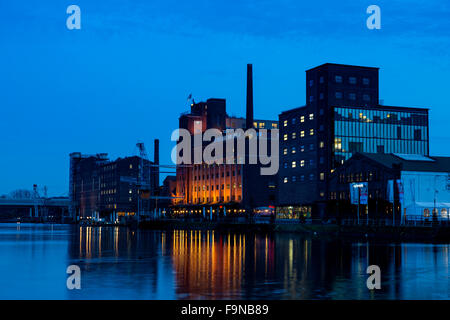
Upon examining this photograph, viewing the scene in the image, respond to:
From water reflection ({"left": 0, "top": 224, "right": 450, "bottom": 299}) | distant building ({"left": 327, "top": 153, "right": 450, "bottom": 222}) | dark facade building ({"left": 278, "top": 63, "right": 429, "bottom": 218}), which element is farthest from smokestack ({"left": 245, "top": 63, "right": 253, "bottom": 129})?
water reflection ({"left": 0, "top": 224, "right": 450, "bottom": 299})

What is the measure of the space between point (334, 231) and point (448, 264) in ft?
177

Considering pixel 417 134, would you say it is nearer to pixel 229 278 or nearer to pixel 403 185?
pixel 403 185

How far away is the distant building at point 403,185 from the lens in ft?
328

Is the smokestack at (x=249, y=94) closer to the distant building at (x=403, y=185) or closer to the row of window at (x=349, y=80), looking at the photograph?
the row of window at (x=349, y=80)

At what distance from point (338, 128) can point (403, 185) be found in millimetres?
35051

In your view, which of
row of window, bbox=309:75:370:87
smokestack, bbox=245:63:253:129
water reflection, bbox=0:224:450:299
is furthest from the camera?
smokestack, bbox=245:63:253:129

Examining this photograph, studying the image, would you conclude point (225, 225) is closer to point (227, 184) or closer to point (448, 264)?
point (227, 184)

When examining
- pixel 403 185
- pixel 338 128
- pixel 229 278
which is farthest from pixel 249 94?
pixel 229 278

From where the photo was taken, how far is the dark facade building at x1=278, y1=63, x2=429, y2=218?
135 metres

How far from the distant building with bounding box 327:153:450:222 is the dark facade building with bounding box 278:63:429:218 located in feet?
59.7

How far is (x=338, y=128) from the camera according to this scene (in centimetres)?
13475

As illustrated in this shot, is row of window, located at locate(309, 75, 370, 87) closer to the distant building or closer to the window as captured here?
the window

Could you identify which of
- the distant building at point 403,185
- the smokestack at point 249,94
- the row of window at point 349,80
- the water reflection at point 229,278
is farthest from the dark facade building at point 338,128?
the water reflection at point 229,278

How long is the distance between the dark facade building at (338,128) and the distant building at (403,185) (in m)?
18.2
